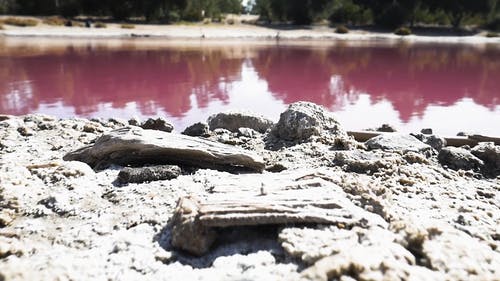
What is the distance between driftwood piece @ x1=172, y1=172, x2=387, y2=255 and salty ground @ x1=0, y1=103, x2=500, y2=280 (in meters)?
0.02

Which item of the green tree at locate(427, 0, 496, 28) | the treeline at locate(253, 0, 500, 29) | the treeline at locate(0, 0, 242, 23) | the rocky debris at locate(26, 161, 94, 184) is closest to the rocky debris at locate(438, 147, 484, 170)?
the rocky debris at locate(26, 161, 94, 184)

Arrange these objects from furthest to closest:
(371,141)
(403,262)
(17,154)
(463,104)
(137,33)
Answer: (137,33) → (463,104) → (371,141) → (17,154) → (403,262)

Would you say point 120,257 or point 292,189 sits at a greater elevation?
point 292,189

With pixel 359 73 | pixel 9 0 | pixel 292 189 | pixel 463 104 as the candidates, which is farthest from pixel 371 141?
pixel 9 0

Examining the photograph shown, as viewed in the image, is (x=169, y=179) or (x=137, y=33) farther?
(x=137, y=33)

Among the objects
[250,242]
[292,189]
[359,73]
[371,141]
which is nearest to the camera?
[250,242]

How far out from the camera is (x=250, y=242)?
8.87 ft

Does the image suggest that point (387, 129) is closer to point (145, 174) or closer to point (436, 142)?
point (436, 142)

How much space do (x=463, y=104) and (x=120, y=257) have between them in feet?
25.1

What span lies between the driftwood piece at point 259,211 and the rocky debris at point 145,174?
700mm

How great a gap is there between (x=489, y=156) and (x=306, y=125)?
1.79m

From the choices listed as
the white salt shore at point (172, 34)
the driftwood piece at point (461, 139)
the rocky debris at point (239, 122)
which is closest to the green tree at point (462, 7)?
the white salt shore at point (172, 34)

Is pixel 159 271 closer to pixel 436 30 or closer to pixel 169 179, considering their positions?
pixel 169 179

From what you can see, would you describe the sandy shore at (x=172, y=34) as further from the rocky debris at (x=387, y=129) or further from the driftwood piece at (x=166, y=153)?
the driftwood piece at (x=166, y=153)
